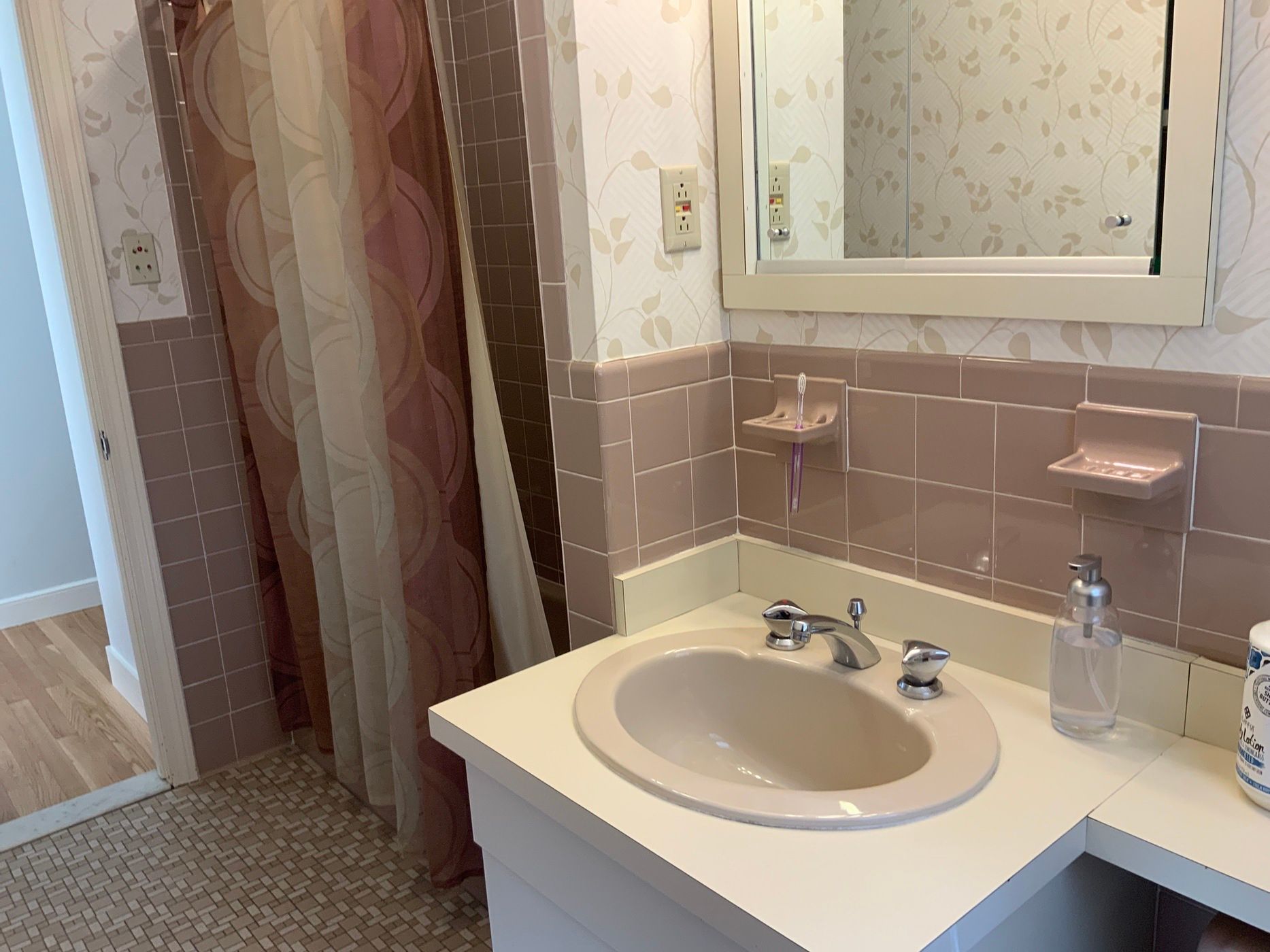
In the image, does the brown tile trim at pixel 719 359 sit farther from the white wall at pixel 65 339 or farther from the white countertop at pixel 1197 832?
the white wall at pixel 65 339

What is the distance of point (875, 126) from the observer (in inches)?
52.1

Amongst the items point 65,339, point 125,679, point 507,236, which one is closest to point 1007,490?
point 507,236

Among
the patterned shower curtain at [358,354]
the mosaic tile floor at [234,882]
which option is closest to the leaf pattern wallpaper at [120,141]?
the patterned shower curtain at [358,354]

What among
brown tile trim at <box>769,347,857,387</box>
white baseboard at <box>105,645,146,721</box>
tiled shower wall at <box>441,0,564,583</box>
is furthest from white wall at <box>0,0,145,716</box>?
brown tile trim at <box>769,347,857,387</box>

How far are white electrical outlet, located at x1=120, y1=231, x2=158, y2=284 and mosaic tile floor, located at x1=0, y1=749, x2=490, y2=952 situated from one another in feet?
4.06

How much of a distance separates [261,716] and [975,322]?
212 centimetres

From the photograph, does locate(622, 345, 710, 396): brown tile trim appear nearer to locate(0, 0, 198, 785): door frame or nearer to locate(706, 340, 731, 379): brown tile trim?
locate(706, 340, 731, 379): brown tile trim

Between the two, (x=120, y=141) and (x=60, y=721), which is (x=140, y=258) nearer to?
(x=120, y=141)

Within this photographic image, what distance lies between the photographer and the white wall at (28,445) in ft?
11.5

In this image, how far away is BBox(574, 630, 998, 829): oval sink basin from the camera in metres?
0.99

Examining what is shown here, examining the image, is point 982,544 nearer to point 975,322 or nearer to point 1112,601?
point 1112,601

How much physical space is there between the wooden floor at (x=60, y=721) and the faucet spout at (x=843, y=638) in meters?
2.06

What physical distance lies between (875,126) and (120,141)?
5.57ft

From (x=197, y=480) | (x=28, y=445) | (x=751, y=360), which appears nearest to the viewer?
(x=751, y=360)
